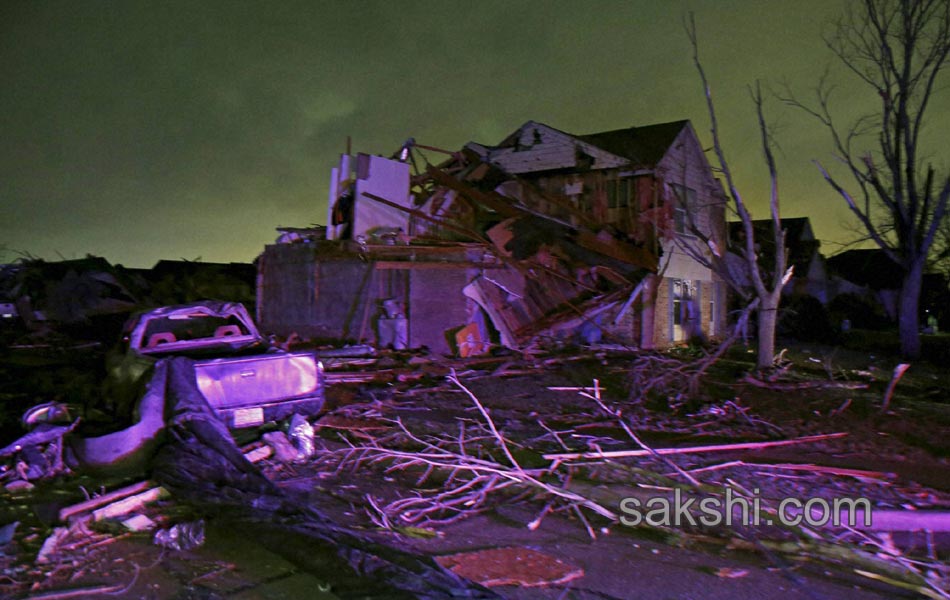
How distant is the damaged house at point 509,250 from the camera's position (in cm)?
1500

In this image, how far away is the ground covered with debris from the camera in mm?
3910

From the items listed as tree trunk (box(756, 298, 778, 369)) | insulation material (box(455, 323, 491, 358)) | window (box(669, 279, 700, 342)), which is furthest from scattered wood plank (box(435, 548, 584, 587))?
window (box(669, 279, 700, 342))

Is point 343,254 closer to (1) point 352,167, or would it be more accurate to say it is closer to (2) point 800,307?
A: (1) point 352,167

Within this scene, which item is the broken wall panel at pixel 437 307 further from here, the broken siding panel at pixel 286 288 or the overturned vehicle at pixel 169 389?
the overturned vehicle at pixel 169 389

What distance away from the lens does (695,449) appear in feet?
21.7

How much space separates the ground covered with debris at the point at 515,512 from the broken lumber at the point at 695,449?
1.0 inches

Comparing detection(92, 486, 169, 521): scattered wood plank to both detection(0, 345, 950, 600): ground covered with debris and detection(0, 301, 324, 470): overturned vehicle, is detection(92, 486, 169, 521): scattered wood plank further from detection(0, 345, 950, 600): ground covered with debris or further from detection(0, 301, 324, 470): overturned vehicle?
detection(0, 301, 324, 470): overturned vehicle

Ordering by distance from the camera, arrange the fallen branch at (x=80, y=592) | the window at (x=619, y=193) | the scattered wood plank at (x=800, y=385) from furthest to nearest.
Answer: the window at (x=619, y=193) → the scattered wood plank at (x=800, y=385) → the fallen branch at (x=80, y=592)

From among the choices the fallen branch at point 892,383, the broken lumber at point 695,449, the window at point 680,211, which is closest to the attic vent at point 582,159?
the window at point 680,211

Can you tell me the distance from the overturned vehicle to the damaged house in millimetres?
7087

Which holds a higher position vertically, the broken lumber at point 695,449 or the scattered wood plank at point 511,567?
the broken lumber at point 695,449

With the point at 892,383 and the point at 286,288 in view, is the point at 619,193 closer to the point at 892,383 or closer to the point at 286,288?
the point at 286,288

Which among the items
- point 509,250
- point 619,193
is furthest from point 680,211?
point 509,250

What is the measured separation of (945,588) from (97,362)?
580 inches
